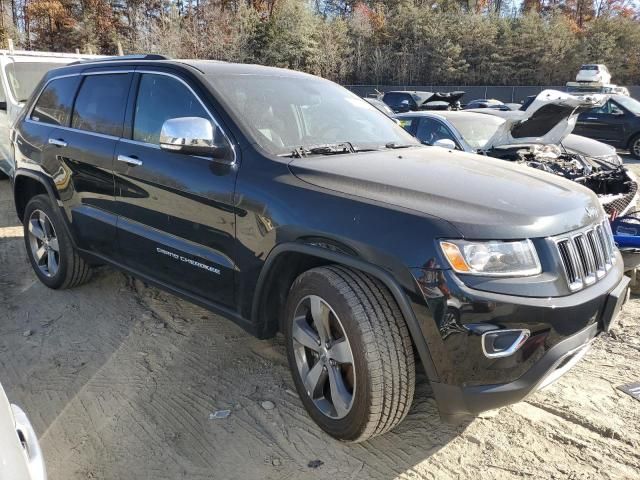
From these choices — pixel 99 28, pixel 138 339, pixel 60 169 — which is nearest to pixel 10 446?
pixel 138 339

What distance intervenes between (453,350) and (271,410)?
1.23 meters

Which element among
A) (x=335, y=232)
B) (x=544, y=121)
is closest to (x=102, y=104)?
(x=335, y=232)

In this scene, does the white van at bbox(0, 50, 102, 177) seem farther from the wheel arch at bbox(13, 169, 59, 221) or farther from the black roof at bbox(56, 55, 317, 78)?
the black roof at bbox(56, 55, 317, 78)

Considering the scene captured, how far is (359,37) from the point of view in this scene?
148 ft

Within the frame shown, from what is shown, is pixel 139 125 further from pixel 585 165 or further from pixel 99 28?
pixel 99 28

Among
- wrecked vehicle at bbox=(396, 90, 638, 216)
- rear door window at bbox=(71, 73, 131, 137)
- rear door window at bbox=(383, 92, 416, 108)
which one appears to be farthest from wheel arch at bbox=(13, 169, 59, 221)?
rear door window at bbox=(383, 92, 416, 108)


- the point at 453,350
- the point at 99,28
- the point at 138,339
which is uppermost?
the point at 99,28

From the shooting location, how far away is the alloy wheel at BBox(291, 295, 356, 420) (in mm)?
2582

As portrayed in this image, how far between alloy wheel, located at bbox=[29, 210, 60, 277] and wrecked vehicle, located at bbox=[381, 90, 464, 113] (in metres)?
14.3

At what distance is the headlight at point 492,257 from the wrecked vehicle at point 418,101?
51.5 ft

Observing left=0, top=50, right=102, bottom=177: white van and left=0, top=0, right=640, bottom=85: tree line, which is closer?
left=0, top=50, right=102, bottom=177: white van

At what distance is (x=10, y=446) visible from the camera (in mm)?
1582

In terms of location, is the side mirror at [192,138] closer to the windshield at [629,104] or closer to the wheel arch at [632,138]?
→ the wheel arch at [632,138]

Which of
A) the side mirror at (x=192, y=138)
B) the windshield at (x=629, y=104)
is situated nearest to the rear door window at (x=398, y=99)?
the windshield at (x=629, y=104)
